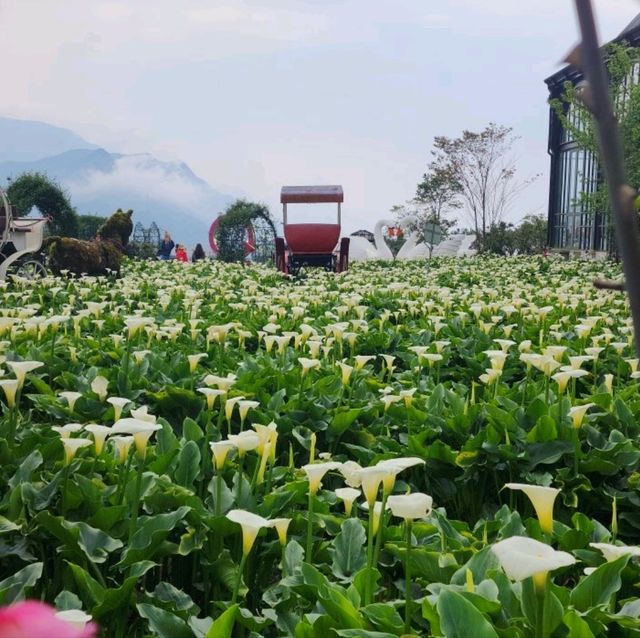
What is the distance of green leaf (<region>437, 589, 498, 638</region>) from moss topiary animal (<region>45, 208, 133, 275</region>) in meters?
12.2

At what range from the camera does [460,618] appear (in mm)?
1693

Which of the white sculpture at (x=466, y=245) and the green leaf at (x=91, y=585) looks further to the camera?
the white sculpture at (x=466, y=245)

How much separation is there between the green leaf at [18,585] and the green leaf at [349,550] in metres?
0.85

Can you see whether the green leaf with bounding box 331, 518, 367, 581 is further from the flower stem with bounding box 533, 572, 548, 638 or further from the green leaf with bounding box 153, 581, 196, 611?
the flower stem with bounding box 533, 572, 548, 638

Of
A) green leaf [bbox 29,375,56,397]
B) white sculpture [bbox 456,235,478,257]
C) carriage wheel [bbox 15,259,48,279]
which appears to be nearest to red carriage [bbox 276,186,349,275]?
carriage wheel [bbox 15,259,48,279]

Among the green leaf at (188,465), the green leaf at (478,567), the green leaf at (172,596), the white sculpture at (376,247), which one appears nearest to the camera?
the green leaf at (478,567)

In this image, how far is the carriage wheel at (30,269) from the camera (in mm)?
12883

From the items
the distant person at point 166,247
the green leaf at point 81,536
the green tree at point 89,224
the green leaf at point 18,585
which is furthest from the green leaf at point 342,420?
the green tree at point 89,224

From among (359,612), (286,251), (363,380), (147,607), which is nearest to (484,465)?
(363,380)

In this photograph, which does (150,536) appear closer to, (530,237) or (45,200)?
(45,200)

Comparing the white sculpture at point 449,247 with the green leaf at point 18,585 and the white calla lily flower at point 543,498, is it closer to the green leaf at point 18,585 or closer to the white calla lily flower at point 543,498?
the green leaf at point 18,585

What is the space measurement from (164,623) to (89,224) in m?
33.6

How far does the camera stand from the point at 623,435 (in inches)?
148

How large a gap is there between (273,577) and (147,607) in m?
0.68
